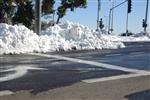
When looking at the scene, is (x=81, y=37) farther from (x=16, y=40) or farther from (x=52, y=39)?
(x=16, y=40)

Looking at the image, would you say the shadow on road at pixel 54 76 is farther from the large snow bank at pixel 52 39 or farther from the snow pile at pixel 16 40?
the large snow bank at pixel 52 39

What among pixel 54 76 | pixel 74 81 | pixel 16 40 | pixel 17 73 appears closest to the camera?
pixel 74 81

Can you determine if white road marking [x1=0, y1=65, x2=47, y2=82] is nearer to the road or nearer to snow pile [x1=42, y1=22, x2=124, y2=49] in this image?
the road

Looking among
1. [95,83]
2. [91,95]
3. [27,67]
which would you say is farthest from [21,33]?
[91,95]

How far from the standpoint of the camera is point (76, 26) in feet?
76.4

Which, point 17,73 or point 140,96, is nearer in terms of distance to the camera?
point 140,96

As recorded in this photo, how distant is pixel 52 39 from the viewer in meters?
21.3

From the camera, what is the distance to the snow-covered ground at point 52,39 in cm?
1883

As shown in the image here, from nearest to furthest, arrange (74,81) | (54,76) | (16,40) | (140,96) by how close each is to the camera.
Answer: (140,96) → (74,81) → (54,76) → (16,40)

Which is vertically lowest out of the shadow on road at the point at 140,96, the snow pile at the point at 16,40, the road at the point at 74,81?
the shadow on road at the point at 140,96

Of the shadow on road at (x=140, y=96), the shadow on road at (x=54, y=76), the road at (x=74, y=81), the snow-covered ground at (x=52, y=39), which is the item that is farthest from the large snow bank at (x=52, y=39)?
the shadow on road at (x=140, y=96)

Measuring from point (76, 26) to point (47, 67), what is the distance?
1066 centimetres

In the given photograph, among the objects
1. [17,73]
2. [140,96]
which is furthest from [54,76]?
[140,96]

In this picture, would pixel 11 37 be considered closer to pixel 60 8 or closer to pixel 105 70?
pixel 105 70
